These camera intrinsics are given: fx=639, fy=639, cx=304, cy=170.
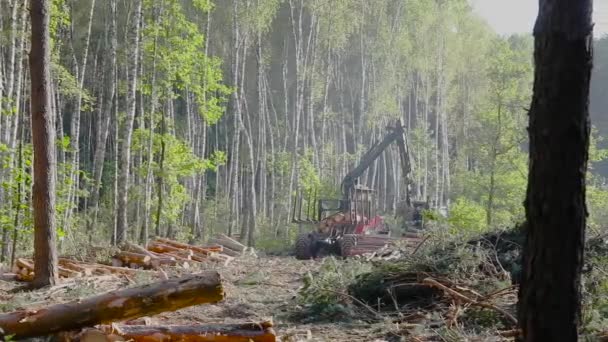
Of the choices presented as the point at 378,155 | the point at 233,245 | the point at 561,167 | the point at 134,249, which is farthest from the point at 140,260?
the point at 561,167

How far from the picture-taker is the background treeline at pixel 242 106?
16.1 metres

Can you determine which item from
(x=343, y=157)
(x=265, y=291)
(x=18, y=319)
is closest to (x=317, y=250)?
(x=265, y=291)

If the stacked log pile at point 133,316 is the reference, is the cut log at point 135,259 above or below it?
below

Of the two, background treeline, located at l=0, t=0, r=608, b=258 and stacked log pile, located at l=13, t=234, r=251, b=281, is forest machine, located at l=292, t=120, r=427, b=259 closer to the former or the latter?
stacked log pile, located at l=13, t=234, r=251, b=281

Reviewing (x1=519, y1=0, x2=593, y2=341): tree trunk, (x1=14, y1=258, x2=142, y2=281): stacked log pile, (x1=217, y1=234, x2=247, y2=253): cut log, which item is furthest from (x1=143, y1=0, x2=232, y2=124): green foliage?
(x1=519, y1=0, x2=593, y2=341): tree trunk

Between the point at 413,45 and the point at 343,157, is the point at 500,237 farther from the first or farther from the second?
the point at 413,45

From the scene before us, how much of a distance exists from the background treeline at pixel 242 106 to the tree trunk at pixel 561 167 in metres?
8.37

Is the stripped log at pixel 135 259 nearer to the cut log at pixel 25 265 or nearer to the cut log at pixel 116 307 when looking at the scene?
the cut log at pixel 25 265

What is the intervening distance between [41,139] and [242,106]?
2300 centimetres

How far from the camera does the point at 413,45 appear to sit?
118 feet

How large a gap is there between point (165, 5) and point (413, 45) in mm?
20697

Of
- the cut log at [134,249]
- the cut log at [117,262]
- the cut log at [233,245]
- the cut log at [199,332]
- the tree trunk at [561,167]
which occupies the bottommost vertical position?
the cut log at [233,245]

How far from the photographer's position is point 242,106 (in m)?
31.5

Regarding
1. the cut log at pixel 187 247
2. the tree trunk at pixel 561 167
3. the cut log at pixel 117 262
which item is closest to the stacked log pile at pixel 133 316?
the tree trunk at pixel 561 167
